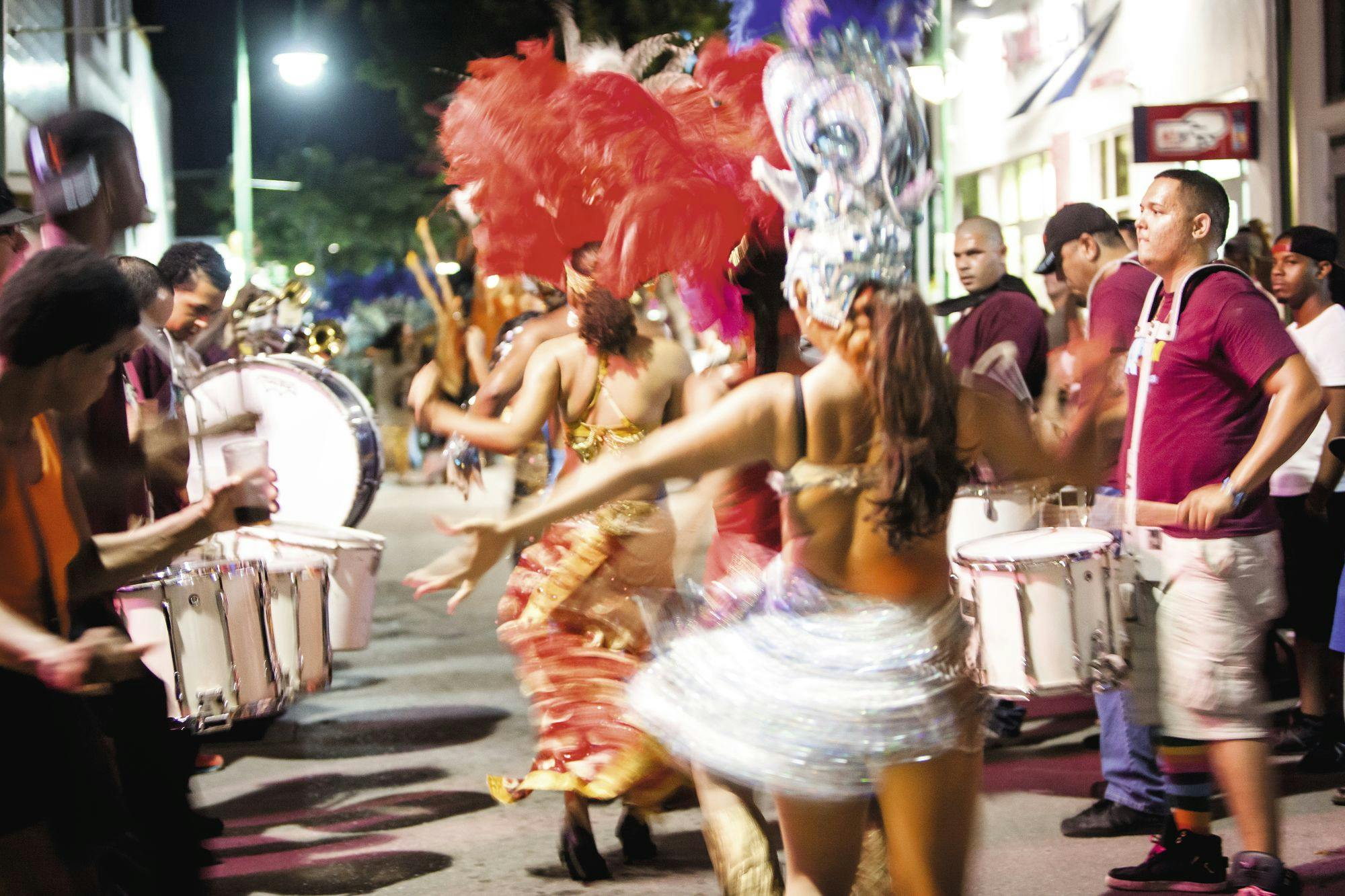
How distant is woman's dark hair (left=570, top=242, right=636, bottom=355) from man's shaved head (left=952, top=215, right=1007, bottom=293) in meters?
2.57

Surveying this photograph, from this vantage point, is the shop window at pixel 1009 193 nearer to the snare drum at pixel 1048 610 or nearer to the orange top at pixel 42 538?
the snare drum at pixel 1048 610

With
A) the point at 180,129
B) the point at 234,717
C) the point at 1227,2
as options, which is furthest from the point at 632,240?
the point at 180,129

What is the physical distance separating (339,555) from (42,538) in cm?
340

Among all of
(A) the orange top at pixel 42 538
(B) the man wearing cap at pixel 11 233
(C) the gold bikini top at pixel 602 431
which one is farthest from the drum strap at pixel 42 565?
(C) the gold bikini top at pixel 602 431

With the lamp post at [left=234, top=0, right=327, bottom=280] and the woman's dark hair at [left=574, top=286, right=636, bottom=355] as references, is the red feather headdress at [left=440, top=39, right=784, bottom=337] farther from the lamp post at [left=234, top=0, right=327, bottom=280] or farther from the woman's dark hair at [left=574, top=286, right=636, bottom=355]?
the lamp post at [left=234, top=0, right=327, bottom=280]

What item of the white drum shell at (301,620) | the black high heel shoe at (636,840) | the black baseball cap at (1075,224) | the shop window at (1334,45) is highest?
the shop window at (1334,45)

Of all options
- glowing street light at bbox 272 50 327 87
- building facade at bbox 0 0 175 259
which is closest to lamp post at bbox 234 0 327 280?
glowing street light at bbox 272 50 327 87

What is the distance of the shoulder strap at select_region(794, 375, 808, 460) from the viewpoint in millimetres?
3037

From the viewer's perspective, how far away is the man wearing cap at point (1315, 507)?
6.32m

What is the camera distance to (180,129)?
150 ft

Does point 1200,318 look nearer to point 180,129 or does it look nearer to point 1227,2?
point 1227,2

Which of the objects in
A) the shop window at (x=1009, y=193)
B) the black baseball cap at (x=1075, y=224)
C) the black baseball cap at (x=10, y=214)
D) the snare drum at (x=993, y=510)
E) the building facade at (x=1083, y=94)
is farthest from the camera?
the shop window at (x=1009, y=193)

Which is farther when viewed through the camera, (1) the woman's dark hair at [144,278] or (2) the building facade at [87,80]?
(2) the building facade at [87,80]

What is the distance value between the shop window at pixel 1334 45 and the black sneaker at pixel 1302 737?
5.99 metres
